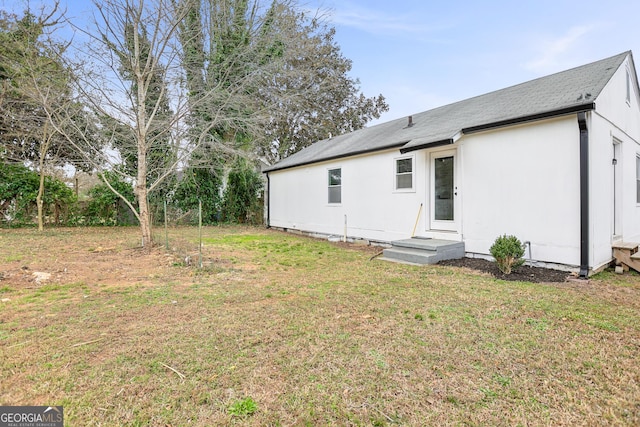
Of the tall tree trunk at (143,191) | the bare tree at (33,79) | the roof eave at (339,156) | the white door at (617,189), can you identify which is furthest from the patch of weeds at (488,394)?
the bare tree at (33,79)

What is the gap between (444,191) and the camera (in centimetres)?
711

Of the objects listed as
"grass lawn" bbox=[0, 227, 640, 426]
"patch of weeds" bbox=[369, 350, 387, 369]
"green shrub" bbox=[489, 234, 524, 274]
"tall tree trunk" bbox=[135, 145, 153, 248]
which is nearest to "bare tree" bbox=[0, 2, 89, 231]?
"tall tree trunk" bbox=[135, 145, 153, 248]

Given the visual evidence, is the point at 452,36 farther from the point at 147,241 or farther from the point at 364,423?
the point at 364,423

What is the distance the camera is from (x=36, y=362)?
2.38 meters

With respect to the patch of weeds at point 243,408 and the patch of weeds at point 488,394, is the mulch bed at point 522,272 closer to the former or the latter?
the patch of weeds at point 488,394

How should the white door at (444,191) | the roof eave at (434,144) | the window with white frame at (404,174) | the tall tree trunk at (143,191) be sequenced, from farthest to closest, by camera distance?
the window with white frame at (404,174) < the tall tree trunk at (143,191) < the white door at (444,191) < the roof eave at (434,144)

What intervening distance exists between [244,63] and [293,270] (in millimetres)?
7061

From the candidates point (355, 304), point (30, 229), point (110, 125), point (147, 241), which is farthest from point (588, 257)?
point (30, 229)

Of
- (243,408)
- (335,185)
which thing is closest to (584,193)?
(243,408)

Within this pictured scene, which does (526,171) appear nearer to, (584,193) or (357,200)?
(584,193)

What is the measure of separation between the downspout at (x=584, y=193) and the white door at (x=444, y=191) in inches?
85.3

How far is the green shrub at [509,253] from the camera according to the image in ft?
17.2

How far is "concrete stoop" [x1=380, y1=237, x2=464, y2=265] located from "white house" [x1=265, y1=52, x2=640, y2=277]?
319 mm

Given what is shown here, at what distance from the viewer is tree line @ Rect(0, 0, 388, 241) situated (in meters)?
7.53
